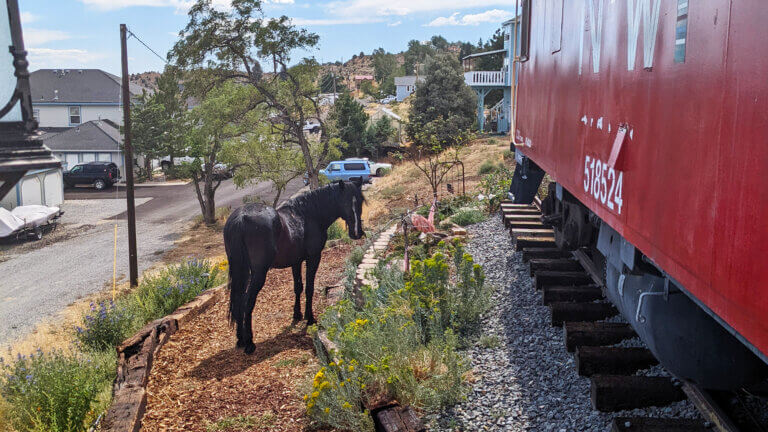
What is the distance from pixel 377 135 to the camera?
4969cm

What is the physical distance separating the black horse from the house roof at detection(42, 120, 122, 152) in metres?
42.1

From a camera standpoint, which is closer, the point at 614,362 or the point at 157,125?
the point at 614,362

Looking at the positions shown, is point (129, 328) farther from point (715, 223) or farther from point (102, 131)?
point (102, 131)

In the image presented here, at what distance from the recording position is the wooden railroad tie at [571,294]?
693cm

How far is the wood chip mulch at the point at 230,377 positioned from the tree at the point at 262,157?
18329mm

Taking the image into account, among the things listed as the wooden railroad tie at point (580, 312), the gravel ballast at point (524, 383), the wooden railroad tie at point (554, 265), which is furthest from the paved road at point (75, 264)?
the wooden railroad tie at point (580, 312)

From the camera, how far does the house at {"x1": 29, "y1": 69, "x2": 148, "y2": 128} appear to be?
1984 inches

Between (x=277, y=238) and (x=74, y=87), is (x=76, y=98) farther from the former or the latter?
(x=277, y=238)

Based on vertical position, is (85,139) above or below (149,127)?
below

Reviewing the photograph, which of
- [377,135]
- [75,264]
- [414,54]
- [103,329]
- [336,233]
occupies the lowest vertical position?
[75,264]

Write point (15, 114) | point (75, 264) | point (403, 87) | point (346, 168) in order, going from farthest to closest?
point (403, 87), point (346, 168), point (75, 264), point (15, 114)

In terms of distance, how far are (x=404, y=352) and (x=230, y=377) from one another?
8.39 feet

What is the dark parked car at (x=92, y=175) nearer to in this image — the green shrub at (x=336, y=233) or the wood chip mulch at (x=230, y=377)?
the green shrub at (x=336, y=233)

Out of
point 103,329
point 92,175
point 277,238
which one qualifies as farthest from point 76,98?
point 277,238
